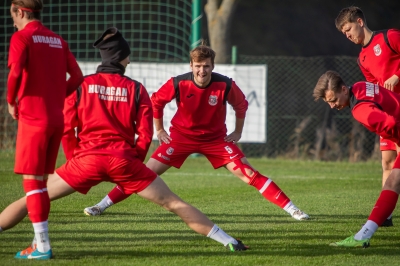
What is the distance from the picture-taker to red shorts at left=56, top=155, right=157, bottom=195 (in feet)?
15.9

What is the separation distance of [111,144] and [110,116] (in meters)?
0.21

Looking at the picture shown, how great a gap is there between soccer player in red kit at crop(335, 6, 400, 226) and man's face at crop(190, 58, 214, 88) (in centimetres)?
138

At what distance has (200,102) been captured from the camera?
6.89m

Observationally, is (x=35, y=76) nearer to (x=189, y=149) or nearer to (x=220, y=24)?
(x=189, y=149)

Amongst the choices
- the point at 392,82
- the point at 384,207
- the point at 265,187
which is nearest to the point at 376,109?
the point at 384,207

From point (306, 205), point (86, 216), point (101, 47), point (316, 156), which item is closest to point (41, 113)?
point (101, 47)

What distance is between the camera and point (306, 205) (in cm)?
783

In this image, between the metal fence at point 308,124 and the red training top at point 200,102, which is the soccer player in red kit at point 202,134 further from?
the metal fence at point 308,124

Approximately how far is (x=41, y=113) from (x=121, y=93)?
2.01 feet

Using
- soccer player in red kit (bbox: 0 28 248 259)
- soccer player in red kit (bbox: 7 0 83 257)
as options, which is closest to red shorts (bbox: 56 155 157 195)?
soccer player in red kit (bbox: 0 28 248 259)

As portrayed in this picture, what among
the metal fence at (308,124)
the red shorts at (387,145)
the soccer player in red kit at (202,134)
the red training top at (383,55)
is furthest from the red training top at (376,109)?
the metal fence at (308,124)

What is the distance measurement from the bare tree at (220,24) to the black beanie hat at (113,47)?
1037cm

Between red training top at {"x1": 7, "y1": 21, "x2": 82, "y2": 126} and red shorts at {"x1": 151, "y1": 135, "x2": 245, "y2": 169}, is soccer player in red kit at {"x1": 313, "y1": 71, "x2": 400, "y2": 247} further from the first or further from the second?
red training top at {"x1": 7, "y1": 21, "x2": 82, "y2": 126}

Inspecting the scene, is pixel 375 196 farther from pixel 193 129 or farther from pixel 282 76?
pixel 282 76
